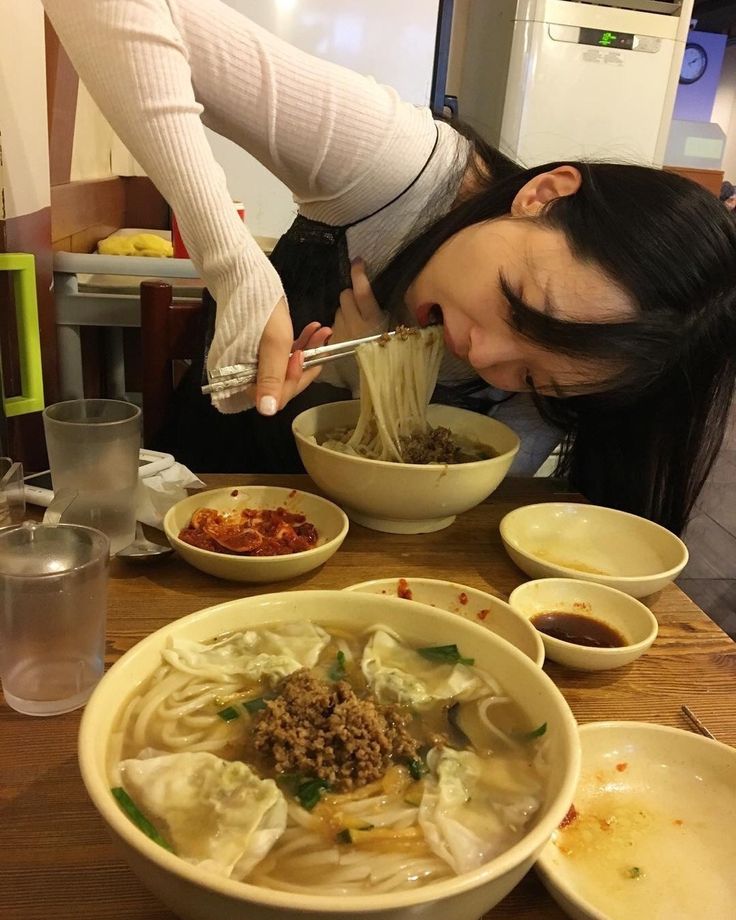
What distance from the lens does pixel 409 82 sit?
4176 mm

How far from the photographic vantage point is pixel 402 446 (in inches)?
62.2

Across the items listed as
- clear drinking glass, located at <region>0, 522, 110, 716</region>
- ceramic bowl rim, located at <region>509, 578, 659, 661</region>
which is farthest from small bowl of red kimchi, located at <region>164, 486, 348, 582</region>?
ceramic bowl rim, located at <region>509, 578, 659, 661</region>

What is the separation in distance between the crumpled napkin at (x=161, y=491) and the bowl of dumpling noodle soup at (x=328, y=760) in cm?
57

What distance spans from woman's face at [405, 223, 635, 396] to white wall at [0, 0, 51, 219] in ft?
3.38

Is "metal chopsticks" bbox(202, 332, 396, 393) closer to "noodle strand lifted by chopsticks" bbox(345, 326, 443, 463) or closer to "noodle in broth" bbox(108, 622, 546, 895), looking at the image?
"noodle strand lifted by chopsticks" bbox(345, 326, 443, 463)

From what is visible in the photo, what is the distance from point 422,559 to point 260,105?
3.22ft

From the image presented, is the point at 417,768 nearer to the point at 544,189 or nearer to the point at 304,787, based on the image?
the point at 304,787

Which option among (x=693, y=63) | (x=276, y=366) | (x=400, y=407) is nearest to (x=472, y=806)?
(x=276, y=366)

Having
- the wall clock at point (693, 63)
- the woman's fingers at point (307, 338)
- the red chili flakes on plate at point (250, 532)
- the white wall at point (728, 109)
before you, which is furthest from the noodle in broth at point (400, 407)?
the white wall at point (728, 109)

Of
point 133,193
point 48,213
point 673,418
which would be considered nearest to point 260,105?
point 48,213

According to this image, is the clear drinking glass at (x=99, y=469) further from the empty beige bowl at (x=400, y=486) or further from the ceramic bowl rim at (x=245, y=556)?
the empty beige bowl at (x=400, y=486)

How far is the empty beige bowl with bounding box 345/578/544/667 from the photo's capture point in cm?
101

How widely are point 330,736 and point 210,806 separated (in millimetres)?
131

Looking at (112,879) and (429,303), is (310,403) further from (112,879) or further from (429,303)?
(112,879)
